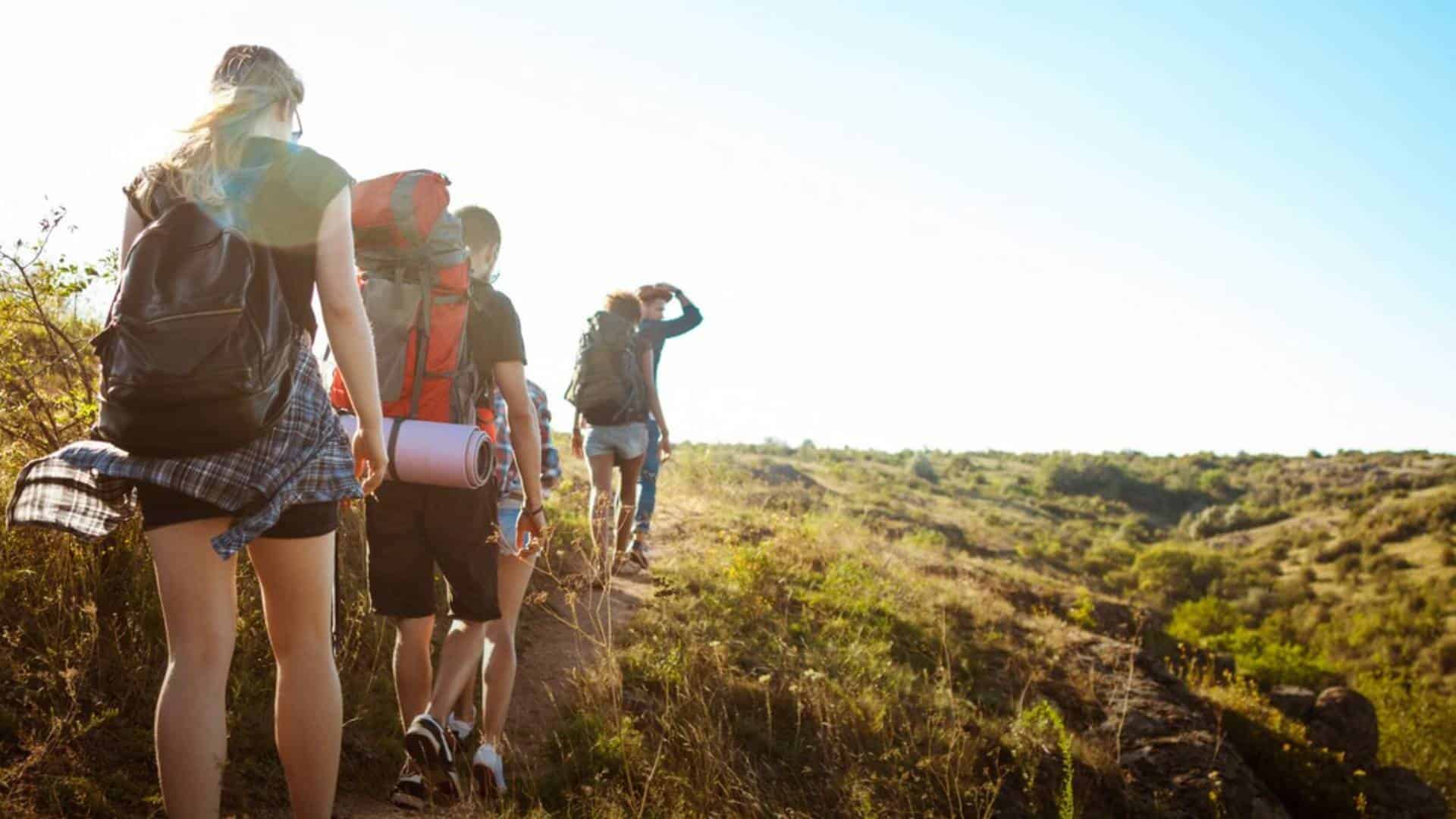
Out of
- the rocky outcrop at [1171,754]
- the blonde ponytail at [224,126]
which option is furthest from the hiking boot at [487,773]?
the rocky outcrop at [1171,754]

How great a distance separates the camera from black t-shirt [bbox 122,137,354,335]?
1.99 metres

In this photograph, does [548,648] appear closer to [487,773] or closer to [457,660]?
[487,773]

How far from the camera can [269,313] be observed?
196cm

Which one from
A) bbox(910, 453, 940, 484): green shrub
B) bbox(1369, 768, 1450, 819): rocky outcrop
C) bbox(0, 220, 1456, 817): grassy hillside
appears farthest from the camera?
bbox(910, 453, 940, 484): green shrub

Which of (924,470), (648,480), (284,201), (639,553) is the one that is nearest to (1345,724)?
(639,553)

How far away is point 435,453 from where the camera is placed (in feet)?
9.13

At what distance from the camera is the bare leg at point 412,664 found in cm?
319

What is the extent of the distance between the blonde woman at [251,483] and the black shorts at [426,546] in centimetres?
83

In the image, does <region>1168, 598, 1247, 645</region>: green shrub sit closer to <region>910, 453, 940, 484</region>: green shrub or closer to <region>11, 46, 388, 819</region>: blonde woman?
<region>910, 453, 940, 484</region>: green shrub

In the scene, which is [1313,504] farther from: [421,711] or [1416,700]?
[421,711]

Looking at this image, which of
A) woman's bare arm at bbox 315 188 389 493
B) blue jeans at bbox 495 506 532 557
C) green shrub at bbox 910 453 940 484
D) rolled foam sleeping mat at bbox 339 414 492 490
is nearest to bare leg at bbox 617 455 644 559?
blue jeans at bbox 495 506 532 557

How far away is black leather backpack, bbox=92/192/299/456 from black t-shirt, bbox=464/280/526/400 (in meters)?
1.20

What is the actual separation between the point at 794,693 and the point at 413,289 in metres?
3.57

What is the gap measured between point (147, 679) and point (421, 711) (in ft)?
4.01
